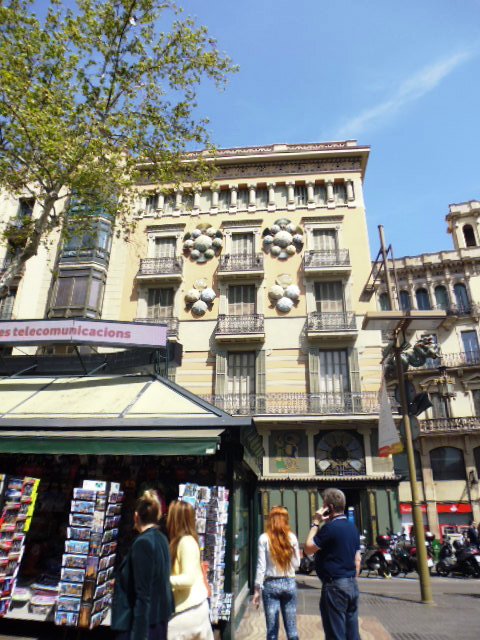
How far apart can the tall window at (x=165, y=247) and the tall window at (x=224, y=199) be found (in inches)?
129

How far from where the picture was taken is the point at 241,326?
20.3 m

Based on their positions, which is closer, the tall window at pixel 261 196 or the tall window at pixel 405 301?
the tall window at pixel 261 196

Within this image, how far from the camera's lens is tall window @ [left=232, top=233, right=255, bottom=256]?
2219 centimetres

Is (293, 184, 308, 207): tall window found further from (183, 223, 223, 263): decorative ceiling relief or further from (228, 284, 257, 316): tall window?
(228, 284, 257, 316): tall window

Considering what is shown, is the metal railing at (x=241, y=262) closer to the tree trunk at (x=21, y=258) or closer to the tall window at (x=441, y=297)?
the tree trunk at (x=21, y=258)

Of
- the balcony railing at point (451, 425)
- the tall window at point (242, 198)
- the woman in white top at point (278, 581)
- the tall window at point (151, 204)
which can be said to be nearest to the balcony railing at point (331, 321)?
the tall window at point (242, 198)

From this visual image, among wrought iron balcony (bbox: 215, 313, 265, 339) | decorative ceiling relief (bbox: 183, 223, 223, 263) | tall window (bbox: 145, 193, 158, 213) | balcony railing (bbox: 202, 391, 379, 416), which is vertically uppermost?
tall window (bbox: 145, 193, 158, 213)

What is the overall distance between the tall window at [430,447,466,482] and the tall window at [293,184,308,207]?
17.1 m

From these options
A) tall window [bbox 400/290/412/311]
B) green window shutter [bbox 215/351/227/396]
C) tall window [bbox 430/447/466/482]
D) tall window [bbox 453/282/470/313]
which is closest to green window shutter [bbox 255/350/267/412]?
green window shutter [bbox 215/351/227/396]

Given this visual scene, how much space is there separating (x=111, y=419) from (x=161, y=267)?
1584 centimetres

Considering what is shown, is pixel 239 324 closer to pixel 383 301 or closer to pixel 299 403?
pixel 299 403

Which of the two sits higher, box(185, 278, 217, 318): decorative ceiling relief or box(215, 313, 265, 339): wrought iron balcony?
box(185, 278, 217, 318): decorative ceiling relief

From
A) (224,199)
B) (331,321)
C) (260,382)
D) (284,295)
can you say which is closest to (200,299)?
(284,295)

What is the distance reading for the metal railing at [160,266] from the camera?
21609 mm
